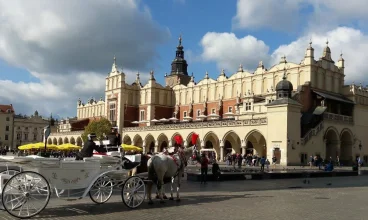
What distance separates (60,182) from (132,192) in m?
1.92

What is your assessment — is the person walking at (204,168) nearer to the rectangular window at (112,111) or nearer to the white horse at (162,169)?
the white horse at (162,169)

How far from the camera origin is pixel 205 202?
11.8 meters

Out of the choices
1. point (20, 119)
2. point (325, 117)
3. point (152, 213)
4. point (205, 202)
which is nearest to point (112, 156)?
point (152, 213)

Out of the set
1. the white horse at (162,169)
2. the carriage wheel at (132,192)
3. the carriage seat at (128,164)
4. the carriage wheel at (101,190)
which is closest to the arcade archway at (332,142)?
the white horse at (162,169)

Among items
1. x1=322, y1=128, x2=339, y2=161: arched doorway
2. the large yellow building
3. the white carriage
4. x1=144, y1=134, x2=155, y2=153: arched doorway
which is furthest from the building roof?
the white carriage

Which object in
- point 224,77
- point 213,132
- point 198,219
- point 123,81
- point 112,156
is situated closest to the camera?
point 198,219

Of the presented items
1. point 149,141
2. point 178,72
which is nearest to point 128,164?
point 149,141

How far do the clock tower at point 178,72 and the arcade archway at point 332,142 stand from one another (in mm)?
36483

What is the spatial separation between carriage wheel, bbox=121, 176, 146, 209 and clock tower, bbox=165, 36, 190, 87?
66.3 m

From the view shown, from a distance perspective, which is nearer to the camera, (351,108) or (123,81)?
(351,108)

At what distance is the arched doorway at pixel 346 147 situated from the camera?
47531mm

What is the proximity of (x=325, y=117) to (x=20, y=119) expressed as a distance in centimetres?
9065

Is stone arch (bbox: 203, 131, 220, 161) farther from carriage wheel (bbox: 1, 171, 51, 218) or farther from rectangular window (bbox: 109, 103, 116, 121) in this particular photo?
carriage wheel (bbox: 1, 171, 51, 218)

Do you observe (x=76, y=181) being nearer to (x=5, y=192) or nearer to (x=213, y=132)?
(x=5, y=192)
